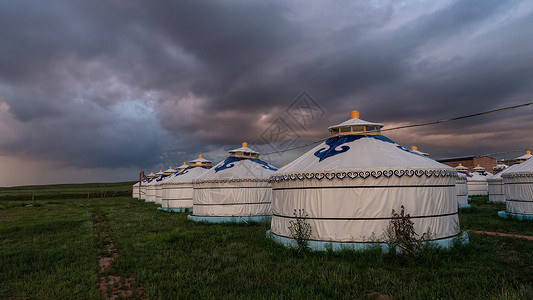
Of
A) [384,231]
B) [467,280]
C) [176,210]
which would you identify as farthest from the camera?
[176,210]

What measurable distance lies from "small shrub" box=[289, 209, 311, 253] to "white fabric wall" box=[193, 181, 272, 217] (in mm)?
5864

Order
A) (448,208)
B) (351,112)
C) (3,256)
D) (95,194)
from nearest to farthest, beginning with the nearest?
1. (448,208)
2. (3,256)
3. (351,112)
4. (95,194)

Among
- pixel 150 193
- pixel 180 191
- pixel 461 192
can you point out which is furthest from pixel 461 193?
pixel 150 193

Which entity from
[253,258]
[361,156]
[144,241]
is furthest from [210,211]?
[361,156]

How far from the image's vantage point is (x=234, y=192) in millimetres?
12391

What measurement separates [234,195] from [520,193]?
37.8 ft

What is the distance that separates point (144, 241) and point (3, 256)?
125 inches

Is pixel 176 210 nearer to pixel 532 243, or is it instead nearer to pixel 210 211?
pixel 210 211

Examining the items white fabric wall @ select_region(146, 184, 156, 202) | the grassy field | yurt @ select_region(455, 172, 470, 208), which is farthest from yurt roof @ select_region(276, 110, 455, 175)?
white fabric wall @ select_region(146, 184, 156, 202)

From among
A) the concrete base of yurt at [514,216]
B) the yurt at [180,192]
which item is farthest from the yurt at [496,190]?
the yurt at [180,192]

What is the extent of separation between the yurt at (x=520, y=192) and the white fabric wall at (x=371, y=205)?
23.7ft

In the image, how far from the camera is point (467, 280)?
449 centimetres

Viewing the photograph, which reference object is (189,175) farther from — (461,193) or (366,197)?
(461,193)

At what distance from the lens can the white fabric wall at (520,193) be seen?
1111cm
